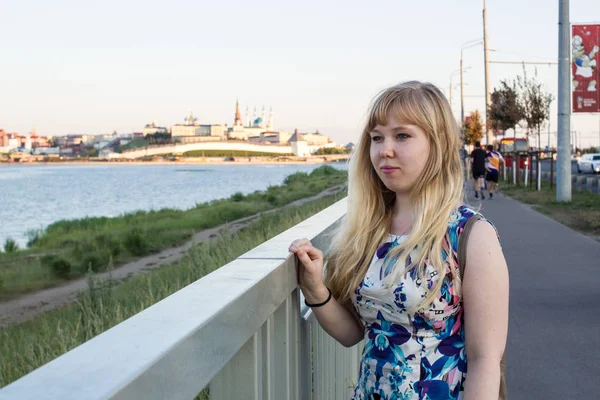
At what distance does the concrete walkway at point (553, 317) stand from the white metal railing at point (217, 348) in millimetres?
2337

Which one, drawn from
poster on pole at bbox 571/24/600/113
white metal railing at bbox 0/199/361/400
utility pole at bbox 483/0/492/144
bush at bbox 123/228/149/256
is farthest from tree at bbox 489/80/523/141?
white metal railing at bbox 0/199/361/400

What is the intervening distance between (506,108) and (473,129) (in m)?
28.2

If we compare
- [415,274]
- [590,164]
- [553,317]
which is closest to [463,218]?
[415,274]

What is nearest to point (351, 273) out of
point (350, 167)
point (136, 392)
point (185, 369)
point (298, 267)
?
point (298, 267)

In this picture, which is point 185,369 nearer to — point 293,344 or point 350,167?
point 293,344

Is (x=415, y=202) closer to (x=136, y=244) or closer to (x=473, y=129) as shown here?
(x=136, y=244)

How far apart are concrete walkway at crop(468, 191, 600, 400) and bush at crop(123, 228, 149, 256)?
1086 centimetres

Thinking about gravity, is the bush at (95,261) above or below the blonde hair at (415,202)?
below

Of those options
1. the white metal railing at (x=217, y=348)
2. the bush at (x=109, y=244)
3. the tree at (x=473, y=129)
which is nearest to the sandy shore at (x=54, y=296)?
the bush at (x=109, y=244)

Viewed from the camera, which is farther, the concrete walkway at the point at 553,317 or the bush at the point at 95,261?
the bush at the point at 95,261

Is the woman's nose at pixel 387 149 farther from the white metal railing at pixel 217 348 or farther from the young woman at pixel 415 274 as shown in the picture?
the white metal railing at pixel 217 348

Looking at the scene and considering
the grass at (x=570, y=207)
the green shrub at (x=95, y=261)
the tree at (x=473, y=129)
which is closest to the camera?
the grass at (x=570, y=207)

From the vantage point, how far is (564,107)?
20.1 metres

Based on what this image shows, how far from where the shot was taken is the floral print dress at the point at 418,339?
7.50 ft
